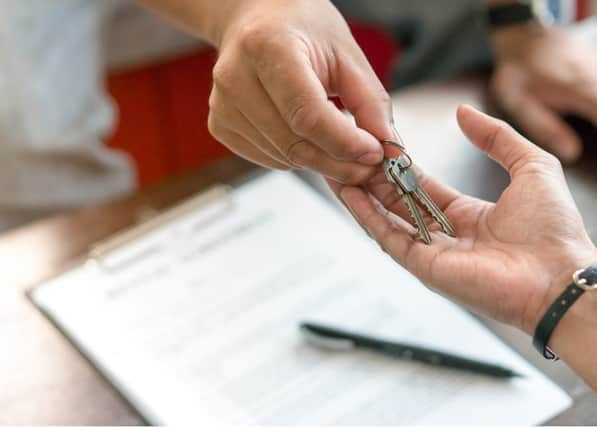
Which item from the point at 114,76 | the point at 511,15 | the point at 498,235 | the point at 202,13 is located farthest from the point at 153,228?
the point at 114,76

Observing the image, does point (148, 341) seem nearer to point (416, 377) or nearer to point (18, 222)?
point (416, 377)

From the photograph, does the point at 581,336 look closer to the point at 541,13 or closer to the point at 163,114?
the point at 541,13

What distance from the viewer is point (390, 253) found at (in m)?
0.63

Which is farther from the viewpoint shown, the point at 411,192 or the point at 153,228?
the point at 153,228

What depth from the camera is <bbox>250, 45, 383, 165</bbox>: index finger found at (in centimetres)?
59

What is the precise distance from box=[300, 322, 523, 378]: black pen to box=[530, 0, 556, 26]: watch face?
1.51 feet

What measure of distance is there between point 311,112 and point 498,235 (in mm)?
152

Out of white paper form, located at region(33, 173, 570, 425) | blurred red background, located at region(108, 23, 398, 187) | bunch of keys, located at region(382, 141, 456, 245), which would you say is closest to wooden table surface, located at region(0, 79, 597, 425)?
white paper form, located at region(33, 173, 570, 425)

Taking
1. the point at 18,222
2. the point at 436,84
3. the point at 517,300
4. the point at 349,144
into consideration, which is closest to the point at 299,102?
the point at 349,144

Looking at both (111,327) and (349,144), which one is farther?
(111,327)

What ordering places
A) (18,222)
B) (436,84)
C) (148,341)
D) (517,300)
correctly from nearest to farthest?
(517,300), (148,341), (436,84), (18,222)

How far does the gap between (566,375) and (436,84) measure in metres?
0.39

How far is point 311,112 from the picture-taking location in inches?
23.4

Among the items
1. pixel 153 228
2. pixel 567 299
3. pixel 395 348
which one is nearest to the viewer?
pixel 567 299
